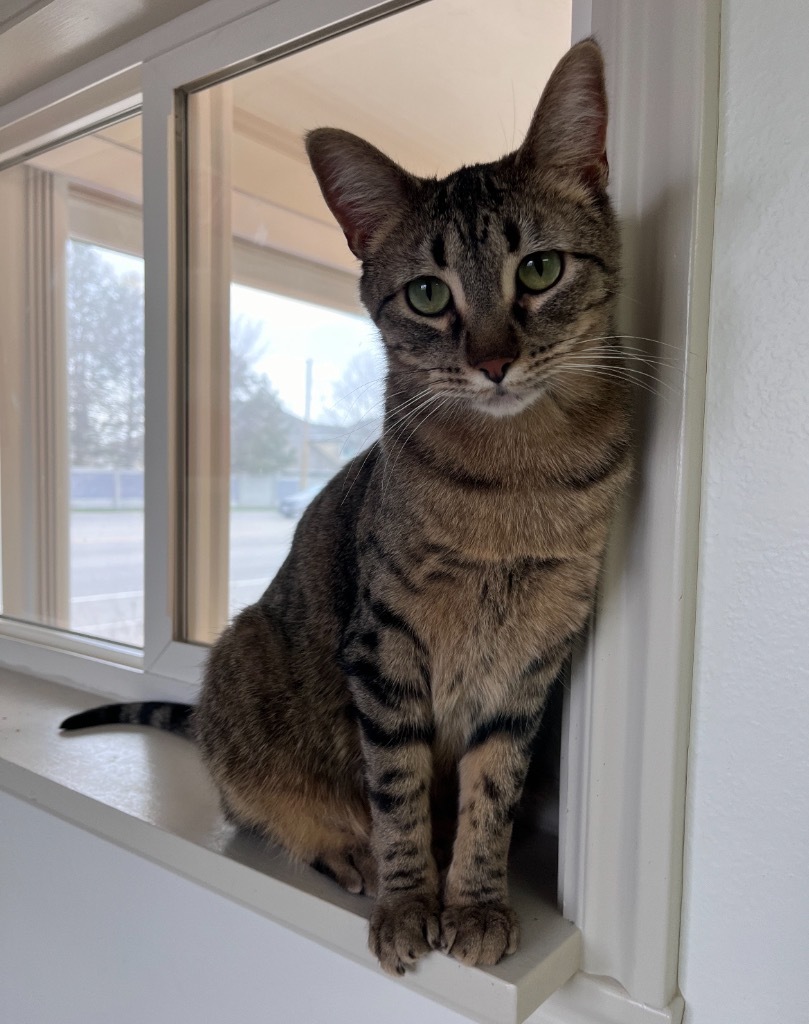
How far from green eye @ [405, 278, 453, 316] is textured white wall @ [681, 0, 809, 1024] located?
9.7 inches

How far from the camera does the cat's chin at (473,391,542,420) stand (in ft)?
2.07

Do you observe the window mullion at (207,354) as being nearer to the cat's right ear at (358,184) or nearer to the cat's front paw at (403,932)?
the cat's right ear at (358,184)

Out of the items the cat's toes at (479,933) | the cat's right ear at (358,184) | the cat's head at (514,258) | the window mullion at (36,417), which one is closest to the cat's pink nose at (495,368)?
the cat's head at (514,258)

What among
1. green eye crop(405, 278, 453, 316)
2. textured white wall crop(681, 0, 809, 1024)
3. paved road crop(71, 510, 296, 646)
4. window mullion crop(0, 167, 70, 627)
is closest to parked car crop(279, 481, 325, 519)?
paved road crop(71, 510, 296, 646)

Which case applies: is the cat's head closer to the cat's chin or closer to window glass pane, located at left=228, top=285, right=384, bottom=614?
the cat's chin

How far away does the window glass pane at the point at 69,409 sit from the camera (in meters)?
1.63

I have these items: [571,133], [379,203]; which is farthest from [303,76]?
[571,133]

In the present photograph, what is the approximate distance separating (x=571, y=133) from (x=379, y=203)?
0.21 m

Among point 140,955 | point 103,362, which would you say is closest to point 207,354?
point 103,362

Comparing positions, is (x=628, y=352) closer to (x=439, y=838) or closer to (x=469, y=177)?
(x=469, y=177)

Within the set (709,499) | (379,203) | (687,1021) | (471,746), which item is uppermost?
(379,203)

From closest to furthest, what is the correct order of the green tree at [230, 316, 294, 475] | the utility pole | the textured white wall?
the textured white wall
the green tree at [230, 316, 294, 475]
the utility pole

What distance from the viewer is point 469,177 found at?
0.71 metres

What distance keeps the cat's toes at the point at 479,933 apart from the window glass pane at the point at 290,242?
1.86 feet
